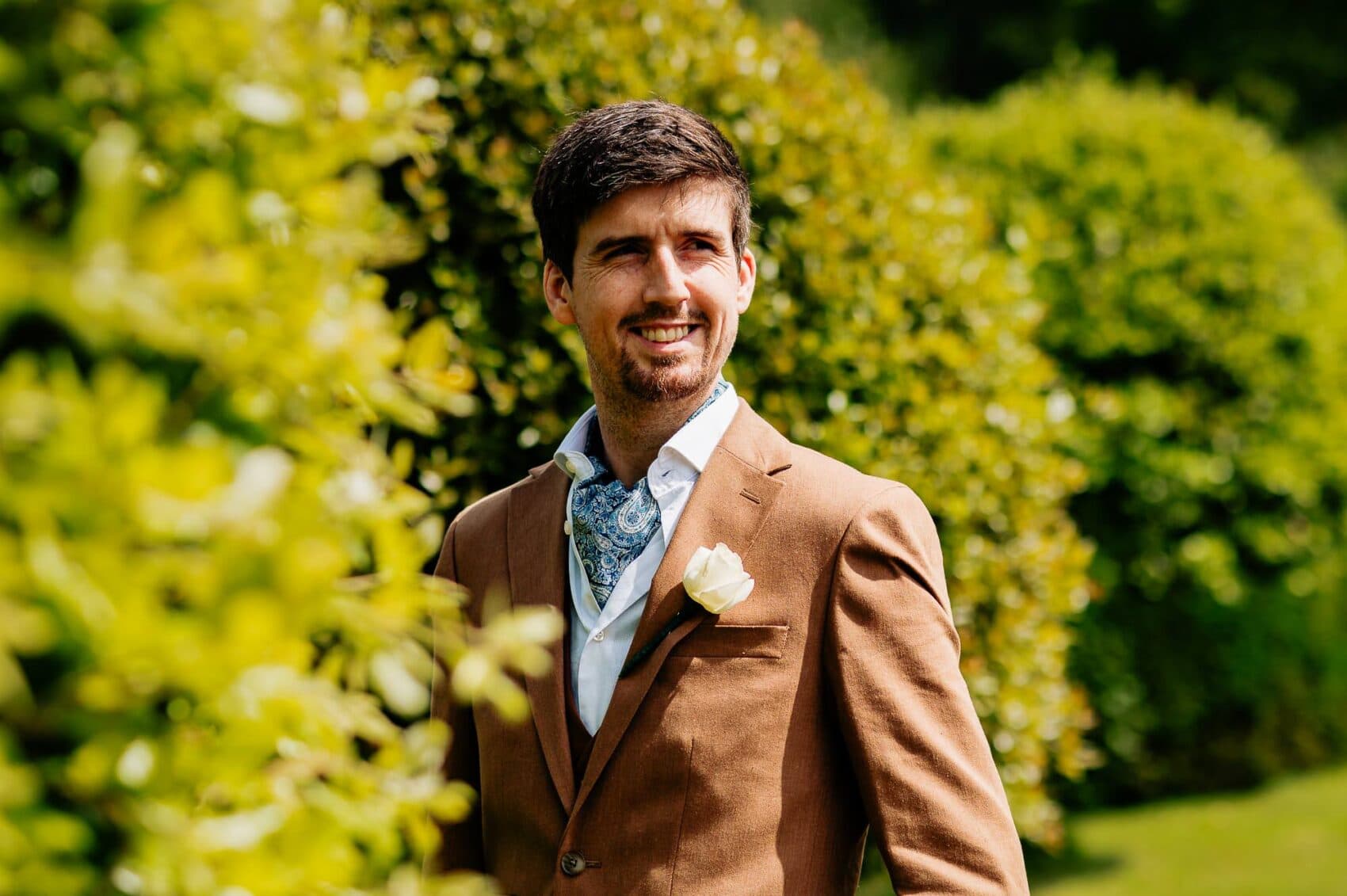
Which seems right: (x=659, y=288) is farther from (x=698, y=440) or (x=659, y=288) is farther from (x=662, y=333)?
(x=698, y=440)

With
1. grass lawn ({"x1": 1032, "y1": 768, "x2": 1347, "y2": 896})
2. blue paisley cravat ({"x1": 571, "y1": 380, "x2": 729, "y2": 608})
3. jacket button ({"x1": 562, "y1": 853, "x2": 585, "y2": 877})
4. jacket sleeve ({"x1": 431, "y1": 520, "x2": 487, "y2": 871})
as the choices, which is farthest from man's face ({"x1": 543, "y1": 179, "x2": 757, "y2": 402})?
grass lawn ({"x1": 1032, "y1": 768, "x2": 1347, "y2": 896})

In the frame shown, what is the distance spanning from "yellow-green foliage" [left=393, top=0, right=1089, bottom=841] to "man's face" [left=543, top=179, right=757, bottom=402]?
1.06 metres

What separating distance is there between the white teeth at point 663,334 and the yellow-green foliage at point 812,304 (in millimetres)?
1115

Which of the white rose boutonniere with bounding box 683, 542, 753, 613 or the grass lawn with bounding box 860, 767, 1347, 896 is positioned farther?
the grass lawn with bounding box 860, 767, 1347, 896

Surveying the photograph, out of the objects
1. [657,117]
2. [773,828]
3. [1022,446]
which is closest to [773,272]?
[1022,446]

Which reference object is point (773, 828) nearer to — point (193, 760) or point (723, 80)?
point (193, 760)

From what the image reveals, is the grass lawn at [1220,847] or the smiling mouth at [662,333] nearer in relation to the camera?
the smiling mouth at [662,333]

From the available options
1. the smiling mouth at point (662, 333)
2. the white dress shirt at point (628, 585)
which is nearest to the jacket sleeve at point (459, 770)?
the white dress shirt at point (628, 585)

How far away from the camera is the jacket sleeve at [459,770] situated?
8.00 feet

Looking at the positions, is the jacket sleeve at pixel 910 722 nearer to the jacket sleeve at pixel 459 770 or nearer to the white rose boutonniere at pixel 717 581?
the white rose boutonniere at pixel 717 581

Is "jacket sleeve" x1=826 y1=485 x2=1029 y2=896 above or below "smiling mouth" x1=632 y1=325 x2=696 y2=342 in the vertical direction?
below

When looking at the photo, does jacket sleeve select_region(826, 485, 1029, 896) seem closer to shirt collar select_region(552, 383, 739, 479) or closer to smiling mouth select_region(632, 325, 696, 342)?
shirt collar select_region(552, 383, 739, 479)

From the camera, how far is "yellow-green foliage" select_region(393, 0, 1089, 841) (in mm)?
3451

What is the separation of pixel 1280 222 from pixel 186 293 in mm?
8269
